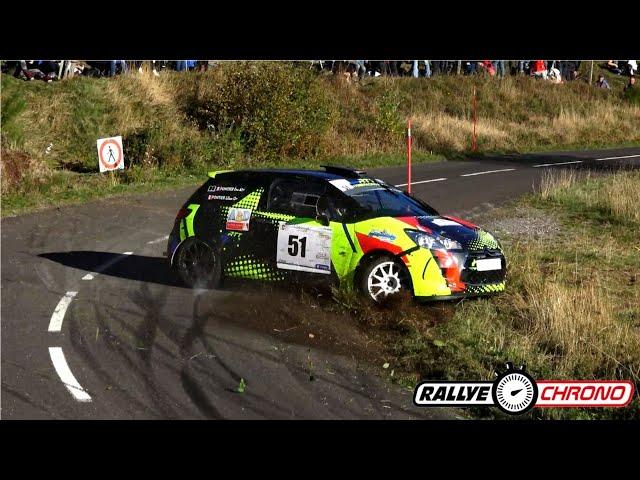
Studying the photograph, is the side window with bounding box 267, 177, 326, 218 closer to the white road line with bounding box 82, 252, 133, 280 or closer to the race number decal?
the race number decal

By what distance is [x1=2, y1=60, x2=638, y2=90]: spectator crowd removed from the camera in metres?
31.2

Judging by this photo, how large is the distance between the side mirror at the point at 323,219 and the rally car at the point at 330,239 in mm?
13

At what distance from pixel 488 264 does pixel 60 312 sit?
5.35m

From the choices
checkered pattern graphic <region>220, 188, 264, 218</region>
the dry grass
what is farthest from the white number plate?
the dry grass

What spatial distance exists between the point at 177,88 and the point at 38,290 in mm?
19875

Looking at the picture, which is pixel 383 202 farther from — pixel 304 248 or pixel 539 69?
pixel 539 69

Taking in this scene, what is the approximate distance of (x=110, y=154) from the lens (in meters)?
23.9

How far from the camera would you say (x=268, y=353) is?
10.6 m

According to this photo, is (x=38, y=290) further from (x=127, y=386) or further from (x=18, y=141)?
(x=18, y=141)

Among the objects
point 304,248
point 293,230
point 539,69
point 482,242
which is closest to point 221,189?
point 293,230

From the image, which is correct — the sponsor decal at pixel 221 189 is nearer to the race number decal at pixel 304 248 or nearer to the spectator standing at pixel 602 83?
the race number decal at pixel 304 248

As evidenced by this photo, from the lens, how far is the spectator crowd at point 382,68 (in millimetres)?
31234

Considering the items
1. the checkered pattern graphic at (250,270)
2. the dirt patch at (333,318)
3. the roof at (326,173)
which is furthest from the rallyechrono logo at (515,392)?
the roof at (326,173)

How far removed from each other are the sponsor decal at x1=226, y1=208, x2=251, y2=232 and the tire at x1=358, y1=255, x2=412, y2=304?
1887mm
